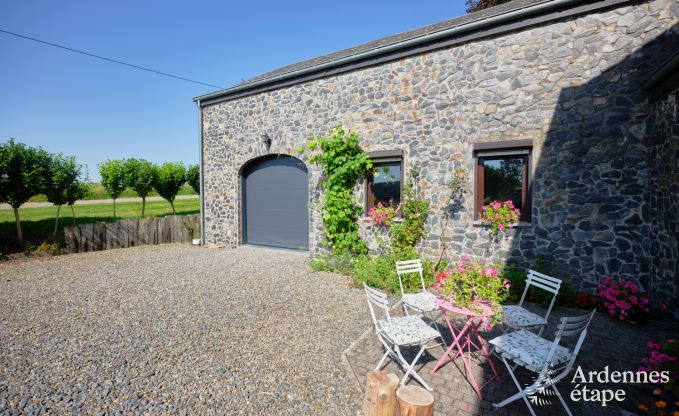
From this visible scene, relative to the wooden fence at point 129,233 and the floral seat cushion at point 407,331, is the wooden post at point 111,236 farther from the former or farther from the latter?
the floral seat cushion at point 407,331

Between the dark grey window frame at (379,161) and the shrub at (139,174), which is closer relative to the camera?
the dark grey window frame at (379,161)

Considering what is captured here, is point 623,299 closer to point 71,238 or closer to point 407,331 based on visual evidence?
point 407,331

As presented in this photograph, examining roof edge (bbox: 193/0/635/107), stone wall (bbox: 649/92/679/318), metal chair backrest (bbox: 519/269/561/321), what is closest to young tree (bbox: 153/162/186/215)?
roof edge (bbox: 193/0/635/107)

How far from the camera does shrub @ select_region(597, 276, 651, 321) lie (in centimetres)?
456

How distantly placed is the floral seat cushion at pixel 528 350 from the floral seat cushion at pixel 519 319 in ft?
0.57

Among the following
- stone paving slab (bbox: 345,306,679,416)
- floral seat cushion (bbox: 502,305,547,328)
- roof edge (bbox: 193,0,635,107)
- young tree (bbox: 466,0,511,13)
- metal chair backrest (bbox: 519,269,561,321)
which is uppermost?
young tree (bbox: 466,0,511,13)

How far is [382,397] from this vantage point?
219cm

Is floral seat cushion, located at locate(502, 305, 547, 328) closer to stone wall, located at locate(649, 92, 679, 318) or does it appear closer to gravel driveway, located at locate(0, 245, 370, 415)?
gravel driveway, located at locate(0, 245, 370, 415)

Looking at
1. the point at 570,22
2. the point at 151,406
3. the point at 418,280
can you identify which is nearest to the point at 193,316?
the point at 151,406

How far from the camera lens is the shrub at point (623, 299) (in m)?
4.56

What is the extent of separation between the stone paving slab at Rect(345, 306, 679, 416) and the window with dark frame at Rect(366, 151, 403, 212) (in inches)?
143

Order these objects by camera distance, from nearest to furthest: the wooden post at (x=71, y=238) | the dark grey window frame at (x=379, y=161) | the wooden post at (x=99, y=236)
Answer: the dark grey window frame at (x=379, y=161)
the wooden post at (x=71, y=238)
the wooden post at (x=99, y=236)

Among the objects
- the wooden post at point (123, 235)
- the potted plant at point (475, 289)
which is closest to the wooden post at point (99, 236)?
the wooden post at point (123, 235)

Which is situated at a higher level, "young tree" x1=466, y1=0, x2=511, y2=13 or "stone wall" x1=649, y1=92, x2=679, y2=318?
"young tree" x1=466, y1=0, x2=511, y2=13
